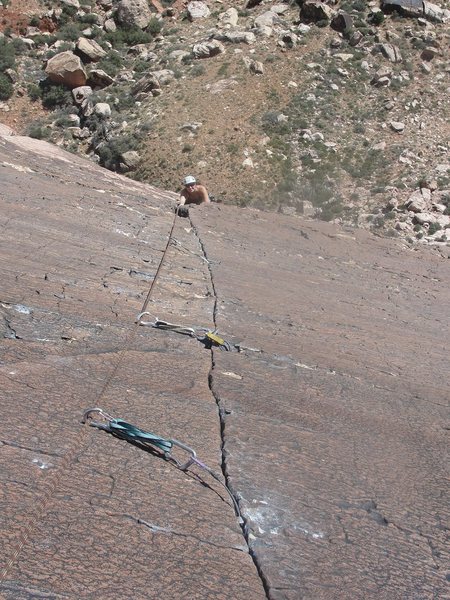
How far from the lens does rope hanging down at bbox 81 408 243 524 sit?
3.09 metres

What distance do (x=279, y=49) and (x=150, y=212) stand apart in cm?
2080

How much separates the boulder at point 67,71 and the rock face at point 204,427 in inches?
832

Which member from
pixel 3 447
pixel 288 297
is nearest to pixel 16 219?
pixel 288 297

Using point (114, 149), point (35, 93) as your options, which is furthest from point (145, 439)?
point (35, 93)

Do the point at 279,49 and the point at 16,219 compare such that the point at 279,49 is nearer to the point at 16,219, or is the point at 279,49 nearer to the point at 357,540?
the point at 16,219

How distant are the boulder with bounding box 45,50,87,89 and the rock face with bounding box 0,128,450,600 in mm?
21123

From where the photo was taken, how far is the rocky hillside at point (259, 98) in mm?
22391

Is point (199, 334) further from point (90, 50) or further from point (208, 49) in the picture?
point (90, 50)

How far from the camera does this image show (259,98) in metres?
25.8

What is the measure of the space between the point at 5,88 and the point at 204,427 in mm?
27272

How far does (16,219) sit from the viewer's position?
21.4ft

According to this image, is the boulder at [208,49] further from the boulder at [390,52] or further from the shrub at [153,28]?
the boulder at [390,52]

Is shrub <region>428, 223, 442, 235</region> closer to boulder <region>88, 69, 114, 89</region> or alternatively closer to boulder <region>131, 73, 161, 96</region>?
boulder <region>131, 73, 161, 96</region>

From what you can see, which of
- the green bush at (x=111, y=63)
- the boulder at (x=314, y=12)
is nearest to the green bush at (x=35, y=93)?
the green bush at (x=111, y=63)
